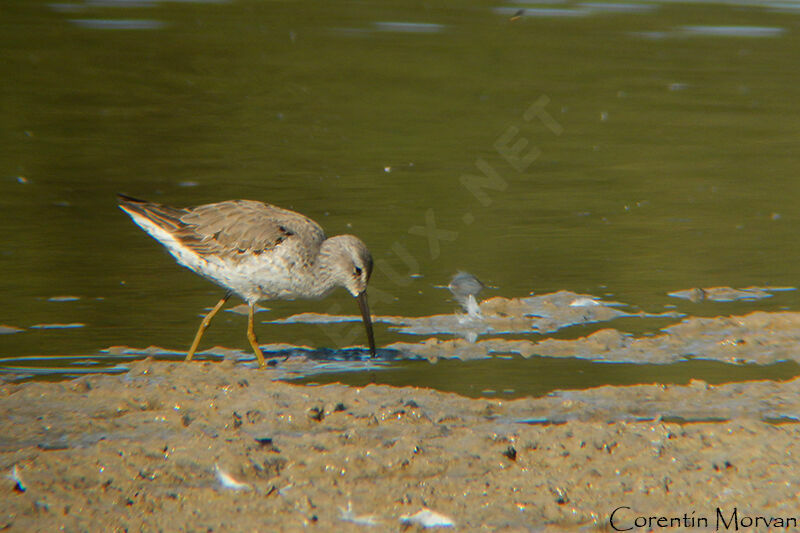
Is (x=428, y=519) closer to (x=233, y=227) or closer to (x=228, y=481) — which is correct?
(x=228, y=481)

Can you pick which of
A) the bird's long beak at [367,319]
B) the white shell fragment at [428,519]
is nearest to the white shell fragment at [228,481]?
the white shell fragment at [428,519]

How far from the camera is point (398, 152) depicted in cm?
1374

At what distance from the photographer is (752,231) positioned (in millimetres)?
10688

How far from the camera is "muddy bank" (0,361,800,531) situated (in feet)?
15.3

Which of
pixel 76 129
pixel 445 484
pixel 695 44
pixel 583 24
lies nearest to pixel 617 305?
pixel 445 484

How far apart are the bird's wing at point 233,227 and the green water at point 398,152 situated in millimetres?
669

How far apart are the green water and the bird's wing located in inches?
26.3

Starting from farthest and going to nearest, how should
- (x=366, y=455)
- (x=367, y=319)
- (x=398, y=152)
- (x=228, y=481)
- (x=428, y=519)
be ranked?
(x=398, y=152), (x=367, y=319), (x=366, y=455), (x=228, y=481), (x=428, y=519)

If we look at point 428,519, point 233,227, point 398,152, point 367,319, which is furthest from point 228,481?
point 398,152

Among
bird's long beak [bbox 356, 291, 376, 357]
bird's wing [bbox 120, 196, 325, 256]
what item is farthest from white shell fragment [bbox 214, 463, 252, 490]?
bird's wing [bbox 120, 196, 325, 256]

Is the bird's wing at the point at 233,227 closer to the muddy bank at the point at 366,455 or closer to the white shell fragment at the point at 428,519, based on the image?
the muddy bank at the point at 366,455

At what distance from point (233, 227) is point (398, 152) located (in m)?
6.52

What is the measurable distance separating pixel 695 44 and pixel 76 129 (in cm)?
1237

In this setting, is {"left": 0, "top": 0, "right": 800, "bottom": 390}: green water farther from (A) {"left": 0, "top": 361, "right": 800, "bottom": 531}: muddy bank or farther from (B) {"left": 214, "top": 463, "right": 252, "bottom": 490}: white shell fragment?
(B) {"left": 214, "top": 463, "right": 252, "bottom": 490}: white shell fragment
